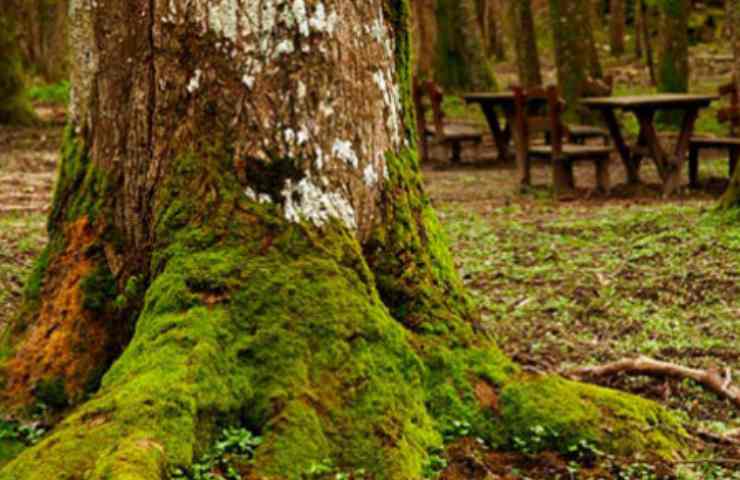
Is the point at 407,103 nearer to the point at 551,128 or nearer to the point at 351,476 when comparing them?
the point at 351,476

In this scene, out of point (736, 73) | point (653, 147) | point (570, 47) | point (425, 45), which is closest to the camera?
point (736, 73)

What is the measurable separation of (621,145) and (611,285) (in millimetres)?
6855

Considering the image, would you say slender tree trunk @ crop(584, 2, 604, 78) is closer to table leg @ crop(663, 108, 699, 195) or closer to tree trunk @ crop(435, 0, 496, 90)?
tree trunk @ crop(435, 0, 496, 90)

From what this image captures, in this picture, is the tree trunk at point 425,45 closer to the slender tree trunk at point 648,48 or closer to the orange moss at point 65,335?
the slender tree trunk at point 648,48

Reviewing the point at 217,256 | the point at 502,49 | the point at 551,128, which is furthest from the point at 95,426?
the point at 502,49

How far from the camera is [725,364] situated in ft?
22.5

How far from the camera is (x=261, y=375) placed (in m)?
4.43

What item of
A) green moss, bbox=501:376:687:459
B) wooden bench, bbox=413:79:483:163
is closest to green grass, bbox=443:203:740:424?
green moss, bbox=501:376:687:459

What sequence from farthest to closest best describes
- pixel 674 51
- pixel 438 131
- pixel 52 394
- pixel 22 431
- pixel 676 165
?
pixel 674 51 → pixel 438 131 → pixel 676 165 → pixel 52 394 → pixel 22 431

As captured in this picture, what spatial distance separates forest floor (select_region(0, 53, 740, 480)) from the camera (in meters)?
6.10

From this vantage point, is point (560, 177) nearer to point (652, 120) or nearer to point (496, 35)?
point (652, 120)

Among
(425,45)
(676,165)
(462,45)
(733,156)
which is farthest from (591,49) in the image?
Answer: (425,45)

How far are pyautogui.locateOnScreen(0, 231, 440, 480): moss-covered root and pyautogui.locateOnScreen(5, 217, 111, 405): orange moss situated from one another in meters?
0.57

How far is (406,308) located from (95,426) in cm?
140
